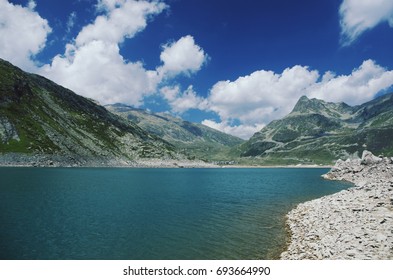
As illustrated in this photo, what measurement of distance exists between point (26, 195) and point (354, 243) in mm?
61938

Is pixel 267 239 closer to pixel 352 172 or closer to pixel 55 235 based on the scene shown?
pixel 55 235

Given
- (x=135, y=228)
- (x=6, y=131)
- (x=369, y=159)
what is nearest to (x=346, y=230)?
(x=135, y=228)

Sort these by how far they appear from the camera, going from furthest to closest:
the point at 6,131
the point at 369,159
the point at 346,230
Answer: the point at 6,131
the point at 369,159
the point at 346,230

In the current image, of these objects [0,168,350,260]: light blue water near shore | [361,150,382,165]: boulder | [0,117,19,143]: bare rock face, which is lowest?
[0,168,350,260]: light blue water near shore

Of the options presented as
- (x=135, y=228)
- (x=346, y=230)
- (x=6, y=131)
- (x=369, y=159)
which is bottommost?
(x=135, y=228)

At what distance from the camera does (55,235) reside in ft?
119

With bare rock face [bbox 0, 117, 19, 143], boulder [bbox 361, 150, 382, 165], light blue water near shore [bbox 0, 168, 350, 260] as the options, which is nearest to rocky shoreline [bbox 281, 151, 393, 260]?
light blue water near shore [bbox 0, 168, 350, 260]

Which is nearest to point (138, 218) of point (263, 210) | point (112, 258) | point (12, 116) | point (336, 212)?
point (112, 258)

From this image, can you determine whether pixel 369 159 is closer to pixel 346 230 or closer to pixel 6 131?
pixel 346 230

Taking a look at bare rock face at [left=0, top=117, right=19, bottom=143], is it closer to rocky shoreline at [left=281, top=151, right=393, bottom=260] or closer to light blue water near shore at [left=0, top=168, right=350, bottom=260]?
light blue water near shore at [left=0, top=168, right=350, bottom=260]

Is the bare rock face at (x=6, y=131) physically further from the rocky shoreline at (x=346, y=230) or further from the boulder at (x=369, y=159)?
the boulder at (x=369, y=159)

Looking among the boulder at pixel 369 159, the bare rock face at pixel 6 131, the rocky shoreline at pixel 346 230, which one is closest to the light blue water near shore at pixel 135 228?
the rocky shoreline at pixel 346 230

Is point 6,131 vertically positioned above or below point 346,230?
above

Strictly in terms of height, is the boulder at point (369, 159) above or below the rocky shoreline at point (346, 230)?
above
